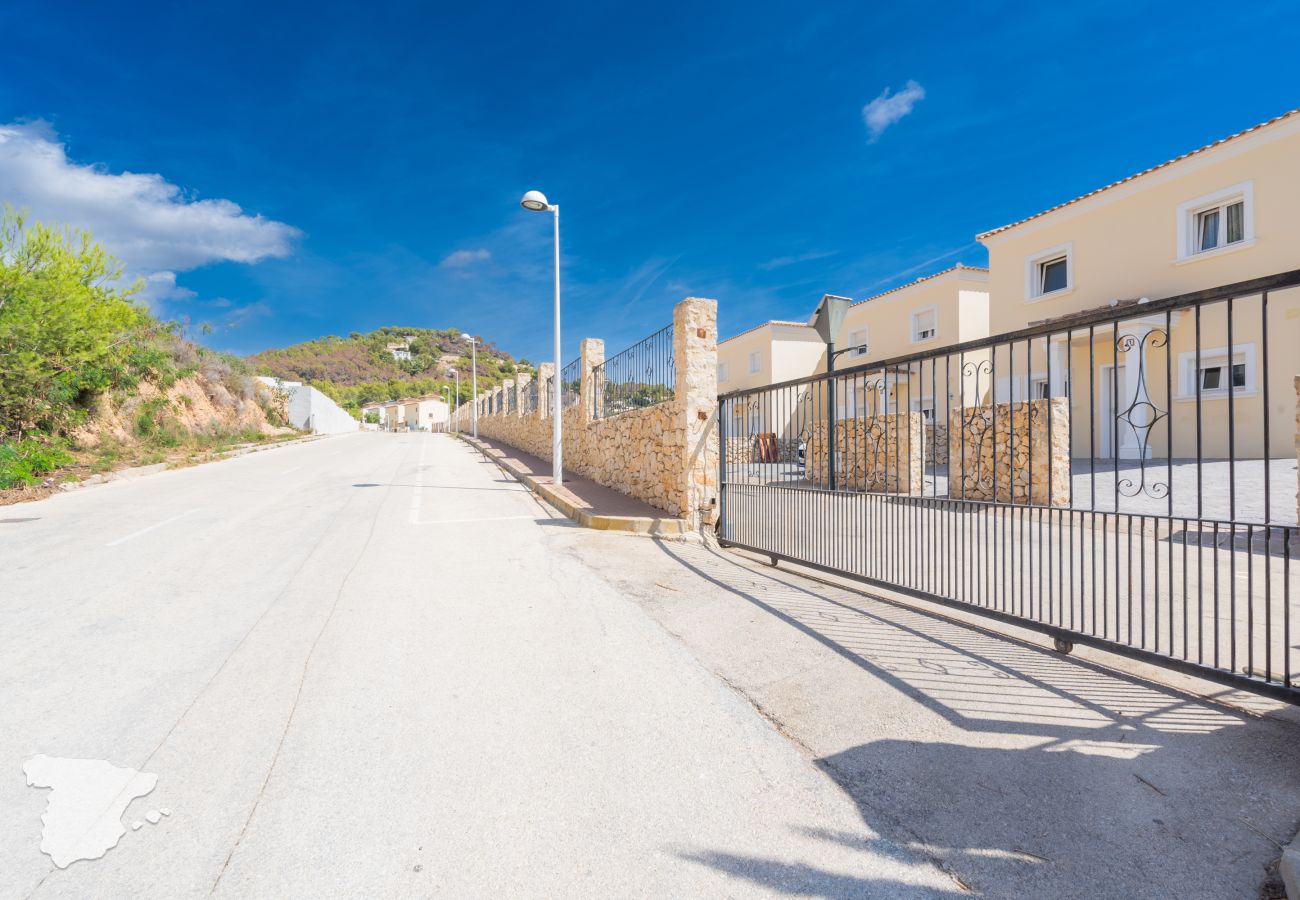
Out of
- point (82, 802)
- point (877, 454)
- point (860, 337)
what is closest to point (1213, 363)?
point (877, 454)

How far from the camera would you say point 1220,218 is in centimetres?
1524

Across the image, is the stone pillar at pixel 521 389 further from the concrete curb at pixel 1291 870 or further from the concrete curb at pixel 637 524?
the concrete curb at pixel 1291 870

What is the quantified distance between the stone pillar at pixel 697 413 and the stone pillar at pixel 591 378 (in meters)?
4.81

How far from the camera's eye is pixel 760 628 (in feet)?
14.7

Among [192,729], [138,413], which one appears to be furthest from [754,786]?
[138,413]

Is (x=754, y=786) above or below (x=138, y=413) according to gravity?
below

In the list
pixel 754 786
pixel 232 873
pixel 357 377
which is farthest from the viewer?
pixel 357 377

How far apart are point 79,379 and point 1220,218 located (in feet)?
96.4

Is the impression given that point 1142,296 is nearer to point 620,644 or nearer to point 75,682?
point 620,644

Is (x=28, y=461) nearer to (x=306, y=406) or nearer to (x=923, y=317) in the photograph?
(x=923, y=317)

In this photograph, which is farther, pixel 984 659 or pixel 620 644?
pixel 620 644

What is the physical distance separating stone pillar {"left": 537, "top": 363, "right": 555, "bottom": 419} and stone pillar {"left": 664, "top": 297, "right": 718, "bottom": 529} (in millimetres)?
9582

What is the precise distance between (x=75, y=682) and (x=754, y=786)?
378cm

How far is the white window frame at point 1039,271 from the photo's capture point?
18.4 m
